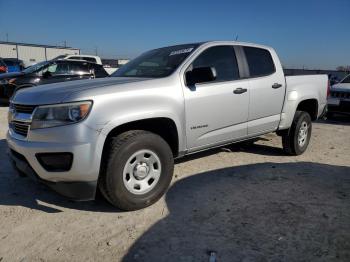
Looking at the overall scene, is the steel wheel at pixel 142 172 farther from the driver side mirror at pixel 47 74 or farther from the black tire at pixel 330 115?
the black tire at pixel 330 115

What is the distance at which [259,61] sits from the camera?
5.29 meters

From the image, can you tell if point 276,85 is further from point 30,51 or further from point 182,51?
point 30,51

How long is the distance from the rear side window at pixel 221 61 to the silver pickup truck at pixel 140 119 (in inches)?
0.5

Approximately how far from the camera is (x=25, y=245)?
3.07m

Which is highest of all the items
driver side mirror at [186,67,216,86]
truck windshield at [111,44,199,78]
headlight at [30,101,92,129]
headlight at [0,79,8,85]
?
truck windshield at [111,44,199,78]

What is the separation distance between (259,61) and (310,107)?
5.75ft

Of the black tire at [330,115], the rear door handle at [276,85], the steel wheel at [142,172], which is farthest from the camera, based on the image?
the black tire at [330,115]

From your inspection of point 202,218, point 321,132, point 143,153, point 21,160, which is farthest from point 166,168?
point 321,132

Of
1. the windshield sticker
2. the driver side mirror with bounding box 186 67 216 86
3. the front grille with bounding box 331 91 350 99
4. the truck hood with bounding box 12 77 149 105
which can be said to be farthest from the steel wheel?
the front grille with bounding box 331 91 350 99

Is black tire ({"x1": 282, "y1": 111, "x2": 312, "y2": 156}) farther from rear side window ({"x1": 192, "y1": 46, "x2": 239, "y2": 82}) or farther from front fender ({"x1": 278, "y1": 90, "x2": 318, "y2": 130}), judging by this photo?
rear side window ({"x1": 192, "y1": 46, "x2": 239, "y2": 82})

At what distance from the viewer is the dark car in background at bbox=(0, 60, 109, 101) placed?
36.3 feet

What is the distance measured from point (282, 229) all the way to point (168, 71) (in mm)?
2120

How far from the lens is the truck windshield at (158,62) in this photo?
14.1 ft

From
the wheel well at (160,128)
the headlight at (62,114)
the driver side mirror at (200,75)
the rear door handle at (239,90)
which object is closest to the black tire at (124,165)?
the wheel well at (160,128)
